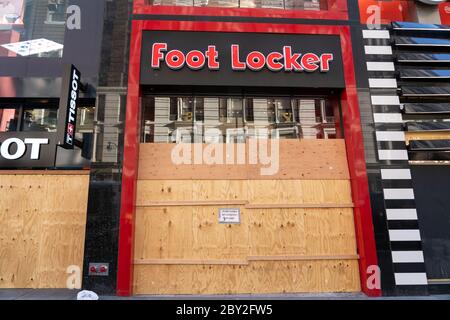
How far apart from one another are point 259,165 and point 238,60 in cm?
306

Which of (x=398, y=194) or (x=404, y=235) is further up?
(x=398, y=194)

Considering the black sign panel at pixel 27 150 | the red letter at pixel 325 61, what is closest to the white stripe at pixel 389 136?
the red letter at pixel 325 61

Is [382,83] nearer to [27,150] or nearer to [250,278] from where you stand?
[250,278]

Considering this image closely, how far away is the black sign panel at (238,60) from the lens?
27.3ft

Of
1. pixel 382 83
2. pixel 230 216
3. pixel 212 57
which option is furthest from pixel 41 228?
pixel 382 83

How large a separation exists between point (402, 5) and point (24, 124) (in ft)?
40.5

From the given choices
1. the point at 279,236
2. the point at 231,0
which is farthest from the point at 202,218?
the point at 231,0

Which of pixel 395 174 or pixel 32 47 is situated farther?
pixel 32 47

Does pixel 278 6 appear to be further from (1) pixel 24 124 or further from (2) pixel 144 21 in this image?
(1) pixel 24 124

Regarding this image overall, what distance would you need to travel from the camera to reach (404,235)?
7.61 m

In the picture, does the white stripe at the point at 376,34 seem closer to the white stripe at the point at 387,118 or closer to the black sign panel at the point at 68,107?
the white stripe at the point at 387,118

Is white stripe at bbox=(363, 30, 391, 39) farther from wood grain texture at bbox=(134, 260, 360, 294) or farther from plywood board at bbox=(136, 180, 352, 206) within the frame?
wood grain texture at bbox=(134, 260, 360, 294)

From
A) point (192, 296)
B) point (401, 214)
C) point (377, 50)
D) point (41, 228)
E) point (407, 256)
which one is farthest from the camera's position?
point (377, 50)

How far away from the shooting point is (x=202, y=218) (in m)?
7.82
